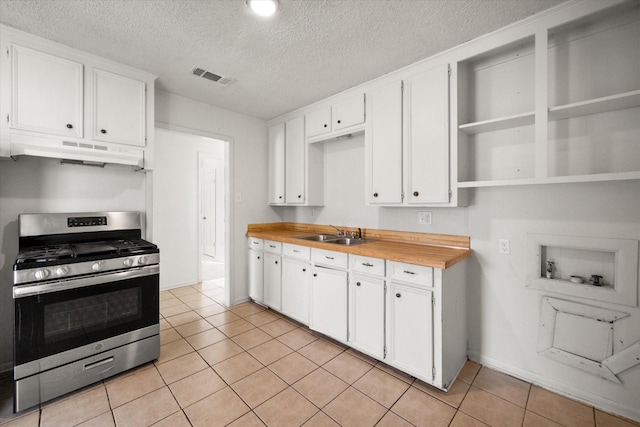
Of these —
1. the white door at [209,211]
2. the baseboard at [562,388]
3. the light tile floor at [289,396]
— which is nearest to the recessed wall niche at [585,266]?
the baseboard at [562,388]

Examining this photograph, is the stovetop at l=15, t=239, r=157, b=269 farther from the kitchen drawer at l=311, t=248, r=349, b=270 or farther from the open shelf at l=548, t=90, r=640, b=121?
the open shelf at l=548, t=90, r=640, b=121

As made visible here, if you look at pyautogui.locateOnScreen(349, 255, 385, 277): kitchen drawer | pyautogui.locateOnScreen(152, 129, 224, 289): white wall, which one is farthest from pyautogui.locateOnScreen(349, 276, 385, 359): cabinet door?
pyautogui.locateOnScreen(152, 129, 224, 289): white wall

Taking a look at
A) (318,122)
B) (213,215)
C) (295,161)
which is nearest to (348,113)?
(318,122)

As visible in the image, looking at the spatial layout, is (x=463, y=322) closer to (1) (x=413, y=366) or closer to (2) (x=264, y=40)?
(1) (x=413, y=366)

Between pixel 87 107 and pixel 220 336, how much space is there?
2.32 meters

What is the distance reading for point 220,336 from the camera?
273 cm

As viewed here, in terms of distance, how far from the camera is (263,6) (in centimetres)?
168

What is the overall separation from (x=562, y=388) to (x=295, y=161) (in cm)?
315

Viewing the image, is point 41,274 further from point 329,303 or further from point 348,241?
point 348,241

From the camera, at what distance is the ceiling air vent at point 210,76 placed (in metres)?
2.50

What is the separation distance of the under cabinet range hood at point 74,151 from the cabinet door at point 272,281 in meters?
1.63

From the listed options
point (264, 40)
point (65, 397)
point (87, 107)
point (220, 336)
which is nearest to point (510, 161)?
point (264, 40)

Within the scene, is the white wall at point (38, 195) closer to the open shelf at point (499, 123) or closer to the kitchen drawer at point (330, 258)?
the kitchen drawer at point (330, 258)

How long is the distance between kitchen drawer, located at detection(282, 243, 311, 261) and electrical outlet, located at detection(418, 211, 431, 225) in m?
1.11
